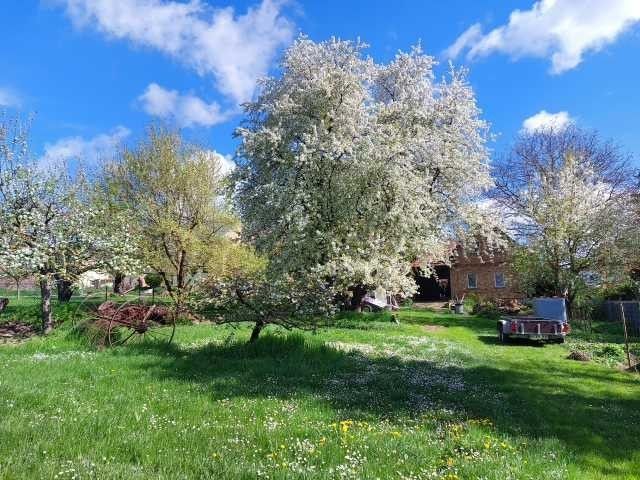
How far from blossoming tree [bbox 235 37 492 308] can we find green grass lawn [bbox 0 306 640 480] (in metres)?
8.45

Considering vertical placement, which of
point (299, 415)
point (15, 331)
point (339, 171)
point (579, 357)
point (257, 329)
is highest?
point (339, 171)

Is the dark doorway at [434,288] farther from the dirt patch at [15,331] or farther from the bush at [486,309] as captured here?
the dirt patch at [15,331]

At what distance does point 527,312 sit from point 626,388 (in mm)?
25450

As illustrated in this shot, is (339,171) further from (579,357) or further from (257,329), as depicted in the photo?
(579,357)

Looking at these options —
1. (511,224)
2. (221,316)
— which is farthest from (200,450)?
(511,224)

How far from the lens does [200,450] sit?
214 inches

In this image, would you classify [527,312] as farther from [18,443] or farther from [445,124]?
[18,443]

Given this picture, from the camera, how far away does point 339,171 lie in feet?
72.5

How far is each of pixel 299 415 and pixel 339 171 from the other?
1613 centimetres

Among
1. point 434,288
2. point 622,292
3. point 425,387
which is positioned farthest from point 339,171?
point 434,288

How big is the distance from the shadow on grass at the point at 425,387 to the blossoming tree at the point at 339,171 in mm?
7187

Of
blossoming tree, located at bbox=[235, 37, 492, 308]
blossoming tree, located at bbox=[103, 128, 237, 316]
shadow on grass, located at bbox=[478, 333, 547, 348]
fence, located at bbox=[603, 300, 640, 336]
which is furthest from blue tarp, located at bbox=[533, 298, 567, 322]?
blossoming tree, located at bbox=[103, 128, 237, 316]

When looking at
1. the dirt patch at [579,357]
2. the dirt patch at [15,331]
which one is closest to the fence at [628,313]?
the dirt patch at [579,357]

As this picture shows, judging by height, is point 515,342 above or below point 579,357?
above
